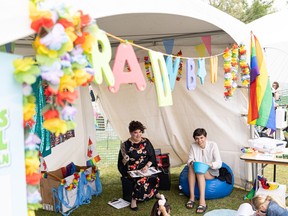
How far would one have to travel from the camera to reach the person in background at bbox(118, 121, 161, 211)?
4172mm

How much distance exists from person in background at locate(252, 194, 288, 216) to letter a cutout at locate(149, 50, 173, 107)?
141cm

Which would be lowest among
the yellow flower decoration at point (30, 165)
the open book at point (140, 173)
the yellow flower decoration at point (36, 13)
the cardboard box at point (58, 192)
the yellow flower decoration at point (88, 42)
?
the cardboard box at point (58, 192)

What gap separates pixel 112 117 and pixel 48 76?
4349 mm

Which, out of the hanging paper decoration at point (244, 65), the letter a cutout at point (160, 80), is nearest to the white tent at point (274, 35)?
the hanging paper decoration at point (244, 65)

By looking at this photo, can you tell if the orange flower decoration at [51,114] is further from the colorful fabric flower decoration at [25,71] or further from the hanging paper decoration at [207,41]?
the hanging paper decoration at [207,41]

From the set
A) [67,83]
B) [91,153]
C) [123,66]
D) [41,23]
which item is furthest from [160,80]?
[91,153]

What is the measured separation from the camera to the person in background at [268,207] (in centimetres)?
275

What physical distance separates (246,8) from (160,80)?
21351 millimetres

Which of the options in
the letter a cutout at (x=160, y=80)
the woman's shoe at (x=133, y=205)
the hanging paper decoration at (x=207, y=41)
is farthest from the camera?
the hanging paper decoration at (x=207, y=41)

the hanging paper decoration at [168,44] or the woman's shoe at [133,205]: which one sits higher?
the hanging paper decoration at [168,44]

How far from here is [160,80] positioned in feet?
6.71

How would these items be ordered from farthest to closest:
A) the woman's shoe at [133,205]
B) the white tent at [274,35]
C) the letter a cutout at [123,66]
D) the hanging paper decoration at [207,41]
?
1. the white tent at [274,35]
2. the hanging paper decoration at [207,41]
3. the woman's shoe at [133,205]
4. the letter a cutout at [123,66]

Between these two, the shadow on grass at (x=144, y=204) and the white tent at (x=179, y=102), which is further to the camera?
the shadow on grass at (x=144, y=204)

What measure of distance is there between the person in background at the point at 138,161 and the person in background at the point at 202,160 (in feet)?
1.44
